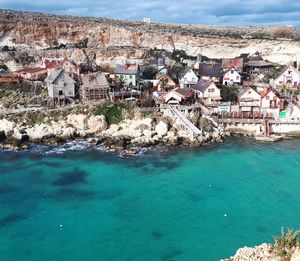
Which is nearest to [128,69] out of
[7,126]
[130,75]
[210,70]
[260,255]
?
[130,75]

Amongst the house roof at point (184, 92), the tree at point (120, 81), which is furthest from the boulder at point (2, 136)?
the house roof at point (184, 92)

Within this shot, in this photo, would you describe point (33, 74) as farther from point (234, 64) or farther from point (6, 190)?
point (234, 64)

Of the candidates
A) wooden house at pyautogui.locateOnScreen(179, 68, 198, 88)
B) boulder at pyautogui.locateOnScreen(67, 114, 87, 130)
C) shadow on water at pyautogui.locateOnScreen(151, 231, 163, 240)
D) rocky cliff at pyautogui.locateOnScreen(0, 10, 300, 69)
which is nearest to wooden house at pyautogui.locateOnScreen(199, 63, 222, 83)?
wooden house at pyautogui.locateOnScreen(179, 68, 198, 88)

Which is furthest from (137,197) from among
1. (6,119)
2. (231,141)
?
(6,119)

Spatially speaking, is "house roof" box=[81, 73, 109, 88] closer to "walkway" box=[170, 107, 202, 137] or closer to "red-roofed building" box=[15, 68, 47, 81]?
"walkway" box=[170, 107, 202, 137]

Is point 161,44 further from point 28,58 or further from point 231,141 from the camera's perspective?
point 231,141

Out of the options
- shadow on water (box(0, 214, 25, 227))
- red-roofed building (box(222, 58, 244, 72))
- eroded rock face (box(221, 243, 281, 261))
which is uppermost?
red-roofed building (box(222, 58, 244, 72))
